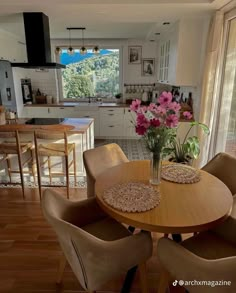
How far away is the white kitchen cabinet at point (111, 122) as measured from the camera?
537cm

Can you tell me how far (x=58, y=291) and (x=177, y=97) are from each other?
12.9 ft

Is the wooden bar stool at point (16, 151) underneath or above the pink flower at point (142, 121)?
underneath

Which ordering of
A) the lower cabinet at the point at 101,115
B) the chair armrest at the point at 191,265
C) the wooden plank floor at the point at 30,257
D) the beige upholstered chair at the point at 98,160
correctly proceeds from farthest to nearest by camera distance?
1. the lower cabinet at the point at 101,115
2. the beige upholstered chair at the point at 98,160
3. the wooden plank floor at the point at 30,257
4. the chair armrest at the point at 191,265

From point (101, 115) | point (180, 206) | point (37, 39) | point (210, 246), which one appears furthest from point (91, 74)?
point (210, 246)

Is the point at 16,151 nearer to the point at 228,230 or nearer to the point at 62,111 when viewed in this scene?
the point at 228,230

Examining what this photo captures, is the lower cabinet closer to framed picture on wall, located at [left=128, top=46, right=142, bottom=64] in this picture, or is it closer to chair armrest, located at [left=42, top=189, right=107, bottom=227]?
framed picture on wall, located at [left=128, top=46, right=142, bottom=64]

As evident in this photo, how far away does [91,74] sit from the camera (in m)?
5.79

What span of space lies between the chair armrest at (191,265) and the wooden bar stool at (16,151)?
7.25 feet

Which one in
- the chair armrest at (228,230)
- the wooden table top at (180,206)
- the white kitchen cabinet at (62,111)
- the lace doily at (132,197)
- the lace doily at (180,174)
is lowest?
the chair armrest at (228,230)

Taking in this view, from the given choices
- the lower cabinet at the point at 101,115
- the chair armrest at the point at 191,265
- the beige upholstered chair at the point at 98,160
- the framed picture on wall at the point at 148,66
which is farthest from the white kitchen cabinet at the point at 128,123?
the chair armrest at the point at 191,265

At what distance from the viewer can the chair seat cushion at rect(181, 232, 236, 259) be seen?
1.36 metres

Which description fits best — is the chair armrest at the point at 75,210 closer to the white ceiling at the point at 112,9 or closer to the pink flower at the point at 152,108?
the pink flower at the point at 152,108

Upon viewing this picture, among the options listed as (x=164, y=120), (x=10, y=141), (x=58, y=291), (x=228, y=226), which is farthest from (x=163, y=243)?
(x=10, y=141)

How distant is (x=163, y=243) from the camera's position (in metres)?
1.22
